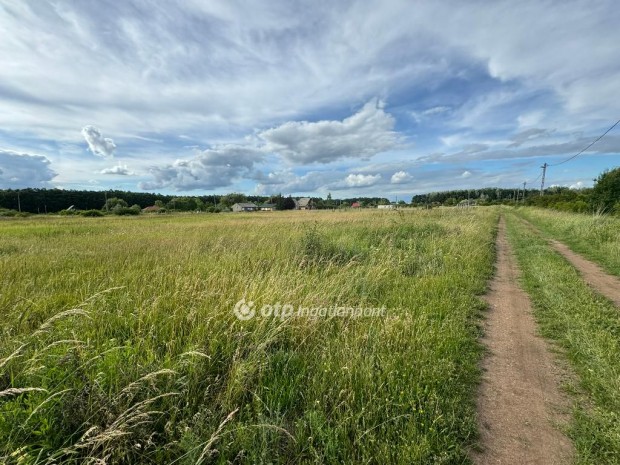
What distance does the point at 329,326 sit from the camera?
416 cm

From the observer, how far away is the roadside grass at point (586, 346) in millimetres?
2482

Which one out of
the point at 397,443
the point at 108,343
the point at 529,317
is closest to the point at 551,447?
the point at 397,443

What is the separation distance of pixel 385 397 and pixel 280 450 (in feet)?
3.62

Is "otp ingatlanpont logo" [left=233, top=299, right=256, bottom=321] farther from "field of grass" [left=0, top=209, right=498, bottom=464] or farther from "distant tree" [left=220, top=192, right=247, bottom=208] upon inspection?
"distant tree" [left=220, top=192, right=247, bottom=208]

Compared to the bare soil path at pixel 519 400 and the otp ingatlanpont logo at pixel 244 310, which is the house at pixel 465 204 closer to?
the bare soil path at pixel 519 400

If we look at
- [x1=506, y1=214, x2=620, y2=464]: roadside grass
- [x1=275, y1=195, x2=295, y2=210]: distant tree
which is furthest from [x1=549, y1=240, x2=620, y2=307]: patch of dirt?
[x1=275, y1=195, x2=295, y2=210]: distant tree

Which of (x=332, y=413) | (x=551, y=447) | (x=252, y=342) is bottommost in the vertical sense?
(x=551, y=447)

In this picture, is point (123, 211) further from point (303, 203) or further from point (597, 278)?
point (597, 278)

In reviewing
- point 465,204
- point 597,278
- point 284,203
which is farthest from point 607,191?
point 284,203

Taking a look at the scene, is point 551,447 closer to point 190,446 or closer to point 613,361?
point 613,361
